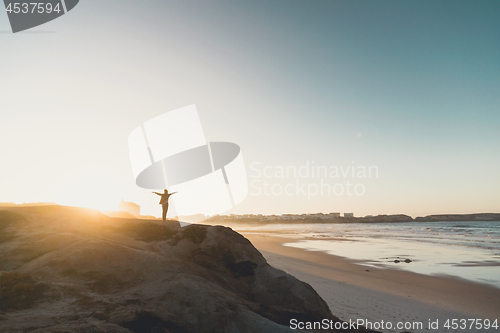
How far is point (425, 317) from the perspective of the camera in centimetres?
1049

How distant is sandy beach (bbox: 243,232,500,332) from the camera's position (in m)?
10.7

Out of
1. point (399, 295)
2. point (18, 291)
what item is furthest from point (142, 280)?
point (399, 295)

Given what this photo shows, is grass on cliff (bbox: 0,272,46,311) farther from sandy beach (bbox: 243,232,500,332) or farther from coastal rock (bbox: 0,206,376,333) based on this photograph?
sandy beach (bbox: 243,232,500,332)

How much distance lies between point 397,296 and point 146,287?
40.6 ft

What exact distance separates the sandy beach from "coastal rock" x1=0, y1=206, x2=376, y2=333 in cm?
388

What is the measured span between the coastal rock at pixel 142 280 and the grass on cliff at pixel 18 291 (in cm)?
9

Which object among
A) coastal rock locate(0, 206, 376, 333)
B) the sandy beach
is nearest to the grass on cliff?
coastal rock locate(0, 206, 376, 333)

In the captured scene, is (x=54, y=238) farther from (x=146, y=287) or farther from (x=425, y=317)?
(x=425, y=317)

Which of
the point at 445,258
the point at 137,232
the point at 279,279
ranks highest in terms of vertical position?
the point at 137,232

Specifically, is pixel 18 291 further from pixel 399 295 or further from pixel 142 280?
pixel 399 295

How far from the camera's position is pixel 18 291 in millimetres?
5730


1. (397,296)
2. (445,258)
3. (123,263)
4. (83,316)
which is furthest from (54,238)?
(445,258)

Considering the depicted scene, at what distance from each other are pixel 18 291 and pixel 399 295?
50.0 ft

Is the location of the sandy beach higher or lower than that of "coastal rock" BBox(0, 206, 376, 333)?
lower
